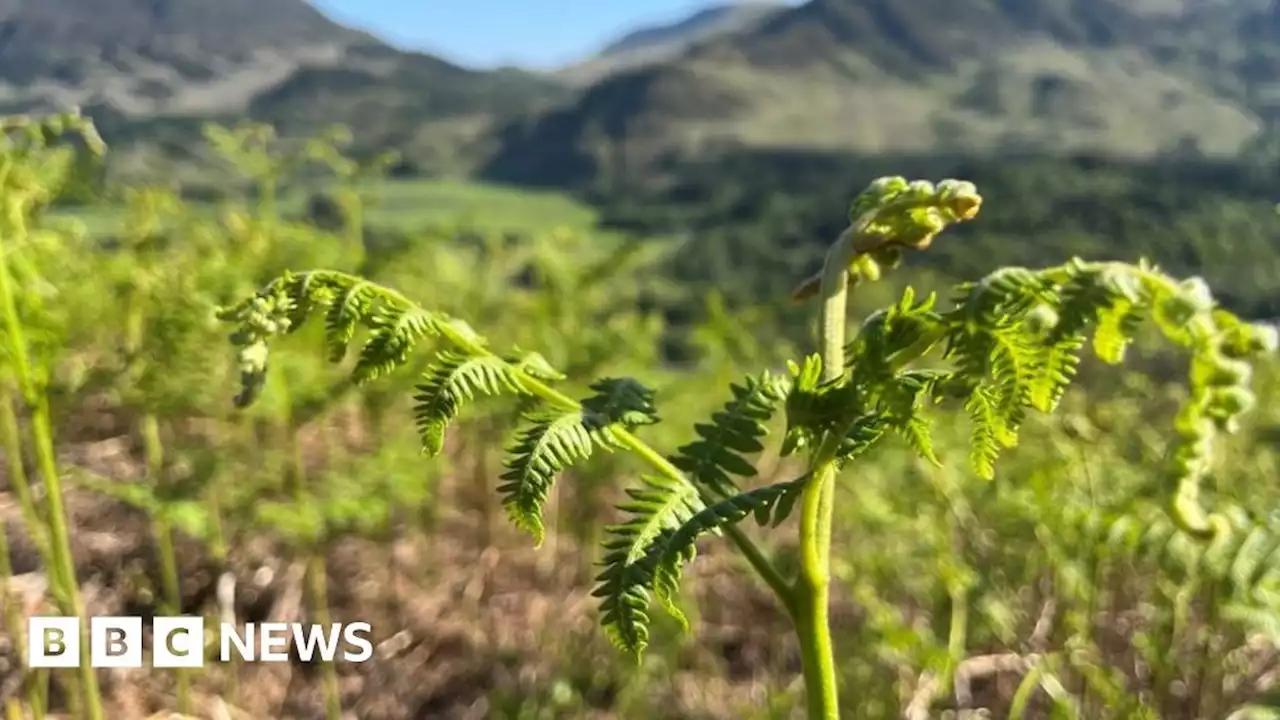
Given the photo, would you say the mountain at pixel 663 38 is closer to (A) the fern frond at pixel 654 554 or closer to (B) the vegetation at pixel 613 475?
(B) the vegetation at pixel 613 475

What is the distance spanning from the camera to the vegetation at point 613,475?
3.21 feet

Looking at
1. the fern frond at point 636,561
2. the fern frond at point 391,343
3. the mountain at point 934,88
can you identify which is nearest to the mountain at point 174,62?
the fern frond at point 391,343

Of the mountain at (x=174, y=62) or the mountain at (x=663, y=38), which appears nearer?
the mountain at (x=174, y=62)

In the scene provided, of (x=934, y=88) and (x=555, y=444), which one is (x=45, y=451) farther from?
(x=934, y=88)

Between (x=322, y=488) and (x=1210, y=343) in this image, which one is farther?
(x=322, y=488)

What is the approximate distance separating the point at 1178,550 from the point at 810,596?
91cm

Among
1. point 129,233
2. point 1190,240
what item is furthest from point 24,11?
point 1190,240

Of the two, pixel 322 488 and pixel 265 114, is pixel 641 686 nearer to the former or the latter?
pixel 322 488

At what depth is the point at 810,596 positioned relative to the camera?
106 cm

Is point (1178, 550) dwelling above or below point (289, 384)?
above

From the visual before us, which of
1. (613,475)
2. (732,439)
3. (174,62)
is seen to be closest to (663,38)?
(174,62)

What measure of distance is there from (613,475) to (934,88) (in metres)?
74.1

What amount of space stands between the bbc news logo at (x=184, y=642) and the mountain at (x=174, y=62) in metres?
0.95

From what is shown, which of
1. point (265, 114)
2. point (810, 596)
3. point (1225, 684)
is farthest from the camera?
point (265, 114)
